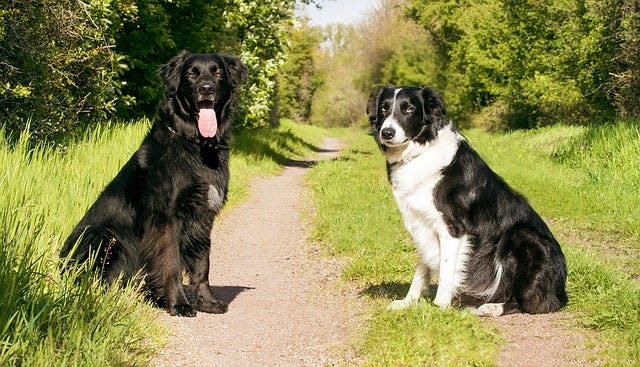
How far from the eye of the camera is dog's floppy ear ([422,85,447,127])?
5562mm

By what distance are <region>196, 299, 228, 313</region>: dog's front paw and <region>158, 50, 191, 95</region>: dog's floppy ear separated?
5.79ft

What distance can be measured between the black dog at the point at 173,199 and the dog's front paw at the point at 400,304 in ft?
4.64

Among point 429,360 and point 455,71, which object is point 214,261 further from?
point 455,71

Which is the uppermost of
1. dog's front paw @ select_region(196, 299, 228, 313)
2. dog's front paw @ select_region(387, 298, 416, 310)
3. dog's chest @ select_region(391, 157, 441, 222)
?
dog's chest @ select_region(391, 157, 441, 222)

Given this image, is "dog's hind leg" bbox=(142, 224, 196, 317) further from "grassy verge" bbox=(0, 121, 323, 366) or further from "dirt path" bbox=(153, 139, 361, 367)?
"grassy verge" bbox=(0, 121, 323, 366)

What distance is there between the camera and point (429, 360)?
169 inches

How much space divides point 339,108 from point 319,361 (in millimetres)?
61702

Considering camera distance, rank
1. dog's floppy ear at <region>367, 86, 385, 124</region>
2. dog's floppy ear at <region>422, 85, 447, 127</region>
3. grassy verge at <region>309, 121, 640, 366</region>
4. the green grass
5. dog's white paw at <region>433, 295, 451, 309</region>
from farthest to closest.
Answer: dog's floppy ear at <region>367, 86, 385, 124</region>
dog's floppy ear at <region>422, 85, 447, 127</region>
dog's white paw at <region>433, 295, 451, 309</region>
grassy verge at <region>309, 121, 640, 366</region>
the green grass

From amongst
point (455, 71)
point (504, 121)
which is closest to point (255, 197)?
point (504, 121)

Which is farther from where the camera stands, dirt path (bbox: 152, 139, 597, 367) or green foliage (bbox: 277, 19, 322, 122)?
green foliage (bbox: 277, 19, 322, 122)

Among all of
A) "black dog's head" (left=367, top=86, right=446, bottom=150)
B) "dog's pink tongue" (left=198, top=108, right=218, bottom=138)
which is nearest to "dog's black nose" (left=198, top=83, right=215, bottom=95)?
"dog's pink tongue" (left=198, top=108, right=218, bottom=138)

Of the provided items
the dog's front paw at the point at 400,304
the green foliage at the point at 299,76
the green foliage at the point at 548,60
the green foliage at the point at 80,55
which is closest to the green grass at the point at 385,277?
the dog's front paw at the point at 400,304

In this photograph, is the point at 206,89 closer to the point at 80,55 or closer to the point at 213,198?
the point at 213,198

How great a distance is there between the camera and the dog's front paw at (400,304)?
5204 millimetres
